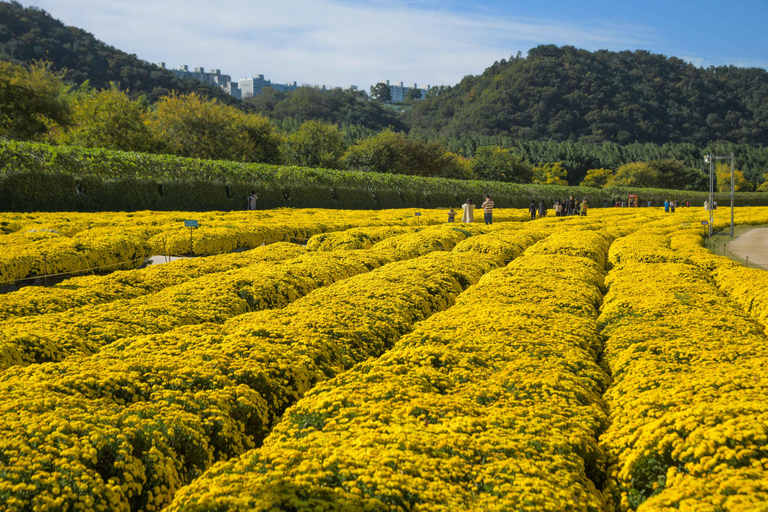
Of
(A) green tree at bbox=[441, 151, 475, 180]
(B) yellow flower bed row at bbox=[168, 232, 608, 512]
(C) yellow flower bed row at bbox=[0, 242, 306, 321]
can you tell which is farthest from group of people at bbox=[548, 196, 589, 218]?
(B) yellow flower bed row at bbox=[168, 232, 608, 512]

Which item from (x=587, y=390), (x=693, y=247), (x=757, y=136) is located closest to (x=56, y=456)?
(x=587, y=390)

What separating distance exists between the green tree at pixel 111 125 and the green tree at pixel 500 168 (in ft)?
184

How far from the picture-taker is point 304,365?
5.49 m

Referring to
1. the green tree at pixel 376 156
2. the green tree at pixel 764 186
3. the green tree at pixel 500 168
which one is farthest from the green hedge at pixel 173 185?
the green tree at pixel 764 186

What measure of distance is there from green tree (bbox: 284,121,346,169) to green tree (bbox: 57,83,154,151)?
2040 cm

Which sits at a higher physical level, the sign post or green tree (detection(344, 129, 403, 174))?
green tree (detection(344, 129, 403, 174))

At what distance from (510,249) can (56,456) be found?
44.0 ft

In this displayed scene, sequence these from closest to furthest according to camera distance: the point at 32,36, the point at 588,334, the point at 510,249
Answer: the point at 588,334, the point at 510,249, the point at 32,36

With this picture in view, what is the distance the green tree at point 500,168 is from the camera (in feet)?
279

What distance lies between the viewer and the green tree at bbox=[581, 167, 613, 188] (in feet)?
350

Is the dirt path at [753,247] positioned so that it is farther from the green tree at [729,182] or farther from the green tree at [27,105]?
the green tree at [729,182]

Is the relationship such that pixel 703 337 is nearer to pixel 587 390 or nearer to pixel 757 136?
pixel 587 390

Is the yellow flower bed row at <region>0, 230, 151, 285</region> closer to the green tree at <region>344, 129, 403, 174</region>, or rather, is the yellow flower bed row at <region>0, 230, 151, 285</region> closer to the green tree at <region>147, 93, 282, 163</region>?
the green tree at <region>147, 93, 282, 163</region>

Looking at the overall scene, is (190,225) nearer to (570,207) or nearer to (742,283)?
(742,283)
